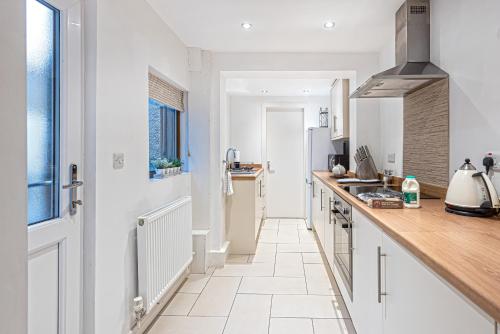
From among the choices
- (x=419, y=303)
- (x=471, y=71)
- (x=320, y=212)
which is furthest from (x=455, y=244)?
(x=320, y=212)

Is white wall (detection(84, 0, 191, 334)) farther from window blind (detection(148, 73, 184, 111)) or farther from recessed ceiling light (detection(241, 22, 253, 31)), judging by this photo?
recessed ceiling light (detection(241, 22, 253, 31))

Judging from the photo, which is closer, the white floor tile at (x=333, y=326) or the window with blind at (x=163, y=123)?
the white floor tile at (x=333, y=326)

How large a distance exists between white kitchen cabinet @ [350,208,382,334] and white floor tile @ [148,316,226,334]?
0.94 metres

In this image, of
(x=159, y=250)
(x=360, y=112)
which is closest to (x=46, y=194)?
(x=159, y=250)

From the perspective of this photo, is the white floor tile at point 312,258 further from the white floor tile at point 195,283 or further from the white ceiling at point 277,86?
the white ceiling at point 277,86

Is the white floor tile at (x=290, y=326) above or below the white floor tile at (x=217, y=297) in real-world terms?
above

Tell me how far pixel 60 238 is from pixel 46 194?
21 centimetres

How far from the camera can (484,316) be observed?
708 millimetres

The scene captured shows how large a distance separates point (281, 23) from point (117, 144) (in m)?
1.70

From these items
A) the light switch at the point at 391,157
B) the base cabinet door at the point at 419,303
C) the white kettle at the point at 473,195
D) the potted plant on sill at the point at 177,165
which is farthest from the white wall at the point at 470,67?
the potted plant on sill at the point at 177,165

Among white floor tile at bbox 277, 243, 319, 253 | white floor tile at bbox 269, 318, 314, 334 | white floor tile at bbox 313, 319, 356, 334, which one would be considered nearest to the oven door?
white floor tile at bbox 313, 319, 356, 334

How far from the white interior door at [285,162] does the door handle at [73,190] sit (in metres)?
4.72

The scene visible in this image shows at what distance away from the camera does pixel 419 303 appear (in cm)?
106

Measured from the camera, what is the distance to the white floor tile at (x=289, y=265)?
10.8 feet
